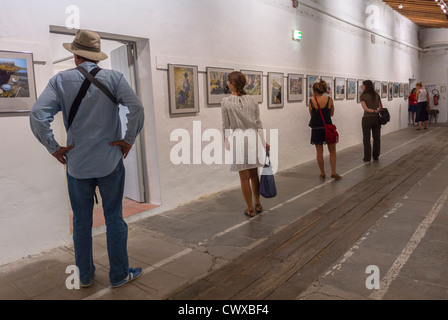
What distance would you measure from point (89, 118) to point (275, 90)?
16.9 ft

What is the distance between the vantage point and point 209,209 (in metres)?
5.09

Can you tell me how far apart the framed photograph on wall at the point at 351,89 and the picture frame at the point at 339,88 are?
0.34 m

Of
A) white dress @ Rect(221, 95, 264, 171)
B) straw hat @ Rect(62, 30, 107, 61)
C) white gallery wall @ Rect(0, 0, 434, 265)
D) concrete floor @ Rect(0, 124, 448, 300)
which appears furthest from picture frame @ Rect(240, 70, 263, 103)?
straw hat @ Rect(62, 30, 107, 61)

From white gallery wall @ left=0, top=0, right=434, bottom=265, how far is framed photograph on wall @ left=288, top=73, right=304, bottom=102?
5.3 inches

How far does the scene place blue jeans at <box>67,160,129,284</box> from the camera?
2.84 m

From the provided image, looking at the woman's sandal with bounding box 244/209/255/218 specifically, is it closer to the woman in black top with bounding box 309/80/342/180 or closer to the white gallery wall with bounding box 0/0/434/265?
the white gallery wall with bounding box 0/0/434/265

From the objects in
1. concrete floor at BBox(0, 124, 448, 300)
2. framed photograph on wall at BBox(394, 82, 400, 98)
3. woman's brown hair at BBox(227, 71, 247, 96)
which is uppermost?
framed photograph on wall at BBox(394, 82, 400, 98)

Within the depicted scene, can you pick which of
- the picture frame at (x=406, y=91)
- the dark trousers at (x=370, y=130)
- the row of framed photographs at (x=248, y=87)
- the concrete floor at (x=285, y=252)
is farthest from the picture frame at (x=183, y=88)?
the picture frame at (x=406, y=91)

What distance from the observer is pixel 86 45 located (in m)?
2.79

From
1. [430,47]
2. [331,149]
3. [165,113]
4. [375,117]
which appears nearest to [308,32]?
[375,117]

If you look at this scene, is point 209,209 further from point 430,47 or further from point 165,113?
point 430,47

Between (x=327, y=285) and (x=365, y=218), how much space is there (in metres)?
1.79

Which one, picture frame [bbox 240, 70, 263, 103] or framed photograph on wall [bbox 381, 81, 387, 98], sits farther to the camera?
framed photograph on wall [bbox 381, 81, 387, 98]

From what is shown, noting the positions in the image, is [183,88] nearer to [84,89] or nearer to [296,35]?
[84,89]
